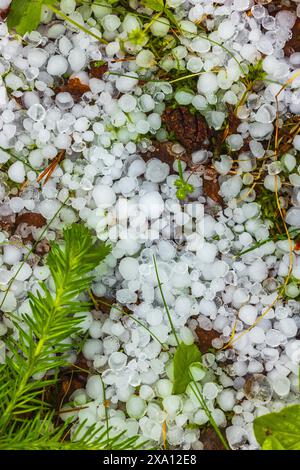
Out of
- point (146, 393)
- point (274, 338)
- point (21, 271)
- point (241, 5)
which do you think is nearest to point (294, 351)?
point (274, 338)

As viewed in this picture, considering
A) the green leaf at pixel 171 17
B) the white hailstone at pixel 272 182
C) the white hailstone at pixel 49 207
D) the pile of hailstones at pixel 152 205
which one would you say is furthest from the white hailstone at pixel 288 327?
the green leaf at pixel 171 17

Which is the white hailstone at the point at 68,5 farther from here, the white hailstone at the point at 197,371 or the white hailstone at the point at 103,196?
the white hailstone at the point at 197,371

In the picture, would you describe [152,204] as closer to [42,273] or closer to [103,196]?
[103,196]

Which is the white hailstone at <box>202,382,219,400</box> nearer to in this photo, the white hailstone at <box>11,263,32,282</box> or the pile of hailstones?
the pile of hailstones

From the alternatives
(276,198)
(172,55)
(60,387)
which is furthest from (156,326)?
(172,55)

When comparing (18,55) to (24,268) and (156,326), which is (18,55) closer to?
(24,268)

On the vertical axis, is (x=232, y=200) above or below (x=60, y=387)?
above

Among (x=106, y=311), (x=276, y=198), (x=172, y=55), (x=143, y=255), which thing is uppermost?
(x=172, y=55)
